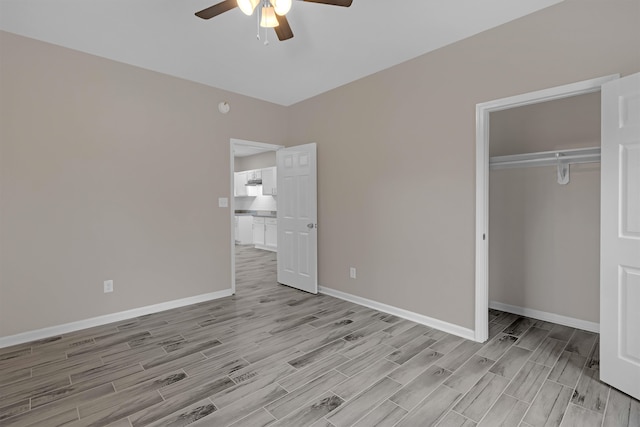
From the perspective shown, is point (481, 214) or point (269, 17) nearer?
point (269, 17)

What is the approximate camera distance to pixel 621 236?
6.90ft

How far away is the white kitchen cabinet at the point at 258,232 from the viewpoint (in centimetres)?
873

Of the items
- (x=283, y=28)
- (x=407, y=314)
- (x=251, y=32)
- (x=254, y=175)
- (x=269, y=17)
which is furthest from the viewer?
(x=254, y=175)

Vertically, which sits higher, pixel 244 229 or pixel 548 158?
pixel 548 158

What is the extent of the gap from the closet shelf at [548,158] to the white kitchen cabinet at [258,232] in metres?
6.30

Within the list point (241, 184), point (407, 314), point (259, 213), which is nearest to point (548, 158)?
point (407, 314)

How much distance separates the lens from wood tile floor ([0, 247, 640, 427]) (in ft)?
6.37

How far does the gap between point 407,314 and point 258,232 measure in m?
6.02

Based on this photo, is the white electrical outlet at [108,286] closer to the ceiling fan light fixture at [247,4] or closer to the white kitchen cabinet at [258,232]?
the ceiling fan light fixture at [247,4]

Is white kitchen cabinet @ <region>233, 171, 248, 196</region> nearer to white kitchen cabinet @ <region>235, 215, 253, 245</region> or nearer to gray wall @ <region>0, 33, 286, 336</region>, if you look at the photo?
white kitchen cabinet @ <region>235, 215, 253, 245</region>

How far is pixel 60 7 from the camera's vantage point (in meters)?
2.55

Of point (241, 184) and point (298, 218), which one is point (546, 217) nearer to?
point (298, 218)

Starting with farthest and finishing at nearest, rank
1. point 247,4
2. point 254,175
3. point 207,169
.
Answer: point 254,175, point 207,169, point 247,4

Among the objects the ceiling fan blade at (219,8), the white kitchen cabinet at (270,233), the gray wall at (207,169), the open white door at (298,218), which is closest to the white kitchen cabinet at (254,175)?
the white kitchen cabinet at (270,233)
